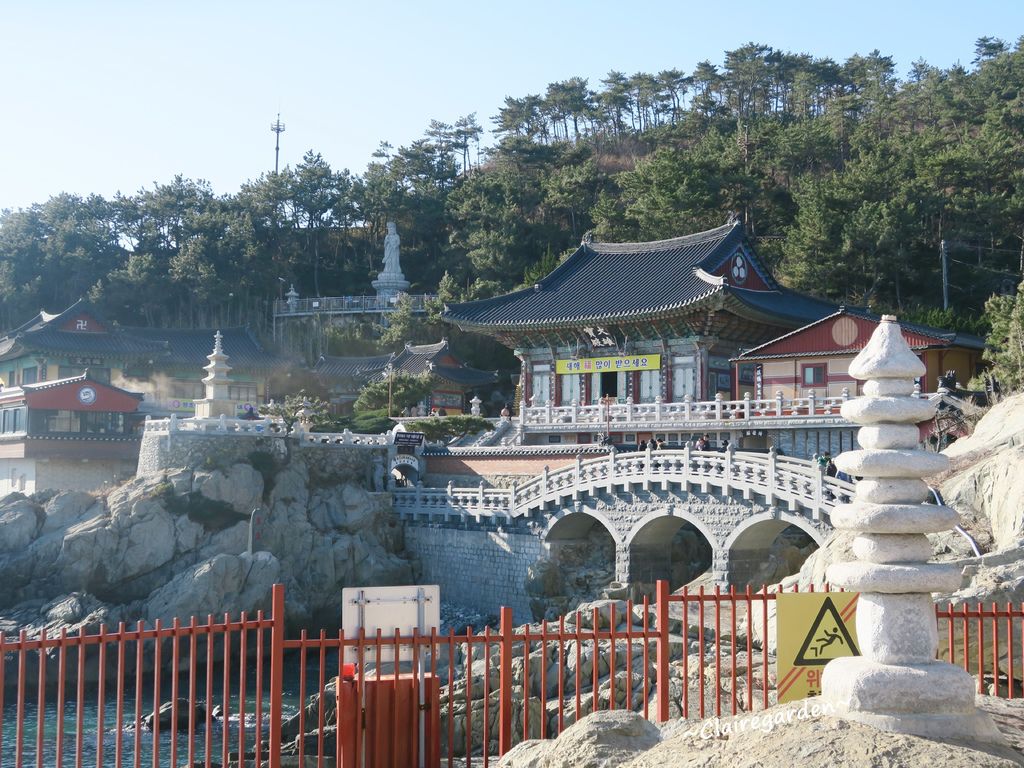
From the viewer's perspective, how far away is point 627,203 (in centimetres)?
6806

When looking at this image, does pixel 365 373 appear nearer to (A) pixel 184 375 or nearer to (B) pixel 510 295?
(A) pixel 184 375

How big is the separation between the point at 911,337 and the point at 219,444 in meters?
23.4

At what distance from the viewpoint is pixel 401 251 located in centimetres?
7981

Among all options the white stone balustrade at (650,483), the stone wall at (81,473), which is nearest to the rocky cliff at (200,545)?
the white stone balustrade at (650,483)

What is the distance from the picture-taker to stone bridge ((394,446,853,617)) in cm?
2912

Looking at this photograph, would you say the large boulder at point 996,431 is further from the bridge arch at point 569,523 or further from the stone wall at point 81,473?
the stone wall at point 81,473

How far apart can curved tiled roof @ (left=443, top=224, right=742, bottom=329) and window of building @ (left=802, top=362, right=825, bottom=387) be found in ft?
14.1

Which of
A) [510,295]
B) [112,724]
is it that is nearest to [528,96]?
[510,295]

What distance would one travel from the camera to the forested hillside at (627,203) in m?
54.2

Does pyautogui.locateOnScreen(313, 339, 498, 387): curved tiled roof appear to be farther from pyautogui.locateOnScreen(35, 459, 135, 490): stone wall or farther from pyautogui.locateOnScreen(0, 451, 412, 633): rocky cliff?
pyautogui.locateOnScreen(35, 459, 135, 490): stone wall

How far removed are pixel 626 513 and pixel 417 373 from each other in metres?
25.1

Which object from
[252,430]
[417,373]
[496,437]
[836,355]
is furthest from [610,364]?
[417,373]

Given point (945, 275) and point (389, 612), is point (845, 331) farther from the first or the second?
point (389, 612)

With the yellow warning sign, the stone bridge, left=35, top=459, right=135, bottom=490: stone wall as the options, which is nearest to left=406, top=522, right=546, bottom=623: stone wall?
the stone bridge
